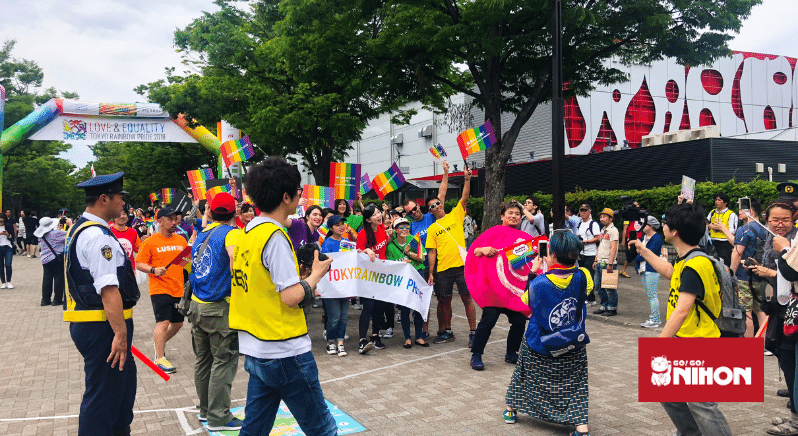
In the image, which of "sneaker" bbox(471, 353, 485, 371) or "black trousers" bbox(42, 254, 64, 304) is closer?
"sneaker" bbox(471, 353, 485, 371)

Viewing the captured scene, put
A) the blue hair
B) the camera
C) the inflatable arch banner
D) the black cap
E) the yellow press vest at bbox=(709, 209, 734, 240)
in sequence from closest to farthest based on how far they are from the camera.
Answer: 1. the camera
2. the blue hair
3. the black cap
4. the yellow press vest at bbox=(709, 209, 734, 240)
5. the inflatable arch banner

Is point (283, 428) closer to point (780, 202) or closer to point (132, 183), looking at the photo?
point (780, 202)

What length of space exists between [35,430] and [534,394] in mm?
4151

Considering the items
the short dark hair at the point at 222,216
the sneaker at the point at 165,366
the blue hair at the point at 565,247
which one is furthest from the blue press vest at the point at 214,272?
the blue hair at the point at 565,247

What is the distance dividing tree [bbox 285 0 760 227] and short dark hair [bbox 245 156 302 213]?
1035cm

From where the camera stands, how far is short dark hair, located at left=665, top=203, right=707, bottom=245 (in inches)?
147

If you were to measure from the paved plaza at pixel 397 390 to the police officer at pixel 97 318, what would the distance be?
4.35ft

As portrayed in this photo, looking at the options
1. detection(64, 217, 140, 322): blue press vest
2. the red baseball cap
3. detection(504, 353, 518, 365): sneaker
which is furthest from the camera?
detection(504, 353, 518, 365): sneaker

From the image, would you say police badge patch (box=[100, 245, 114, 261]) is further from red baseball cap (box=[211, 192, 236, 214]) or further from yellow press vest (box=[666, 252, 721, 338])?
yellow press vest (box=[666, 252, 721, 338])

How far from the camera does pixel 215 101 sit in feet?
71.1

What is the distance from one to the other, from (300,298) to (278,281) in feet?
0.47

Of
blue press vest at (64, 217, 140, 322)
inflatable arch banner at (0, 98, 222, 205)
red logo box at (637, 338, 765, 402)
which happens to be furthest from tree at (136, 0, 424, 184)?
red logo box at (637, 338, 765, 402)

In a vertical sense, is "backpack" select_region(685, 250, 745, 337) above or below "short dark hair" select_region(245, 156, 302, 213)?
below

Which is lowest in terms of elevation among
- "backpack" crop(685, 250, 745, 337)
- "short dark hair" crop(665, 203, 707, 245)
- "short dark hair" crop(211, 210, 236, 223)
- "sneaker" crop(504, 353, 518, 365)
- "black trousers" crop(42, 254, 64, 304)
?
"sneaker" crop(504, 353, 518, 365)
